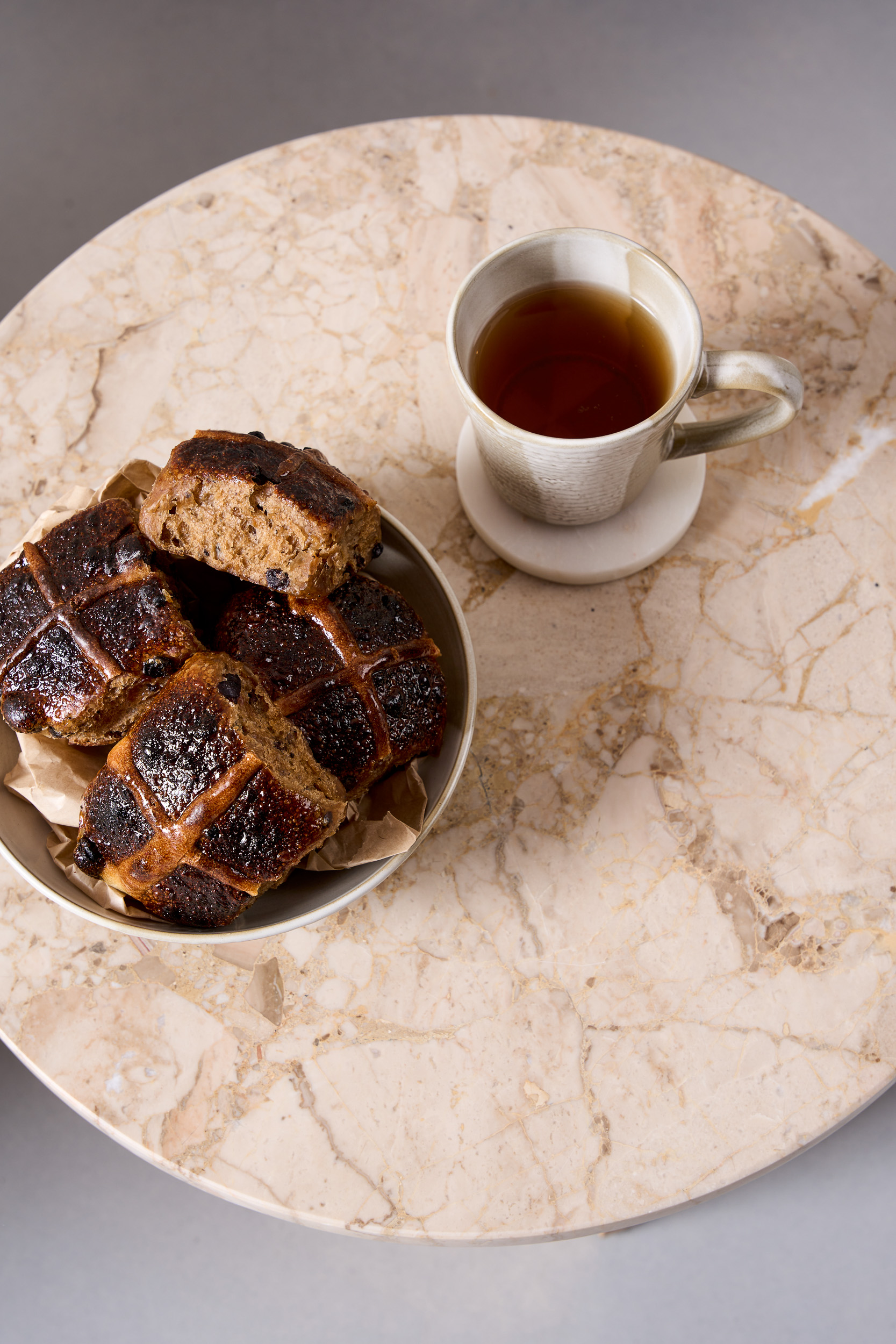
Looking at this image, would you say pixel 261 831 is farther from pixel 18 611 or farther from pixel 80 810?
pixel 18 611

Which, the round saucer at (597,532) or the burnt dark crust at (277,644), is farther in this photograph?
the round saucer at (597,532)

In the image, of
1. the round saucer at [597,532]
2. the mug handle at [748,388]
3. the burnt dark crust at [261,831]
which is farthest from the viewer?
the round saucer at [597,532]

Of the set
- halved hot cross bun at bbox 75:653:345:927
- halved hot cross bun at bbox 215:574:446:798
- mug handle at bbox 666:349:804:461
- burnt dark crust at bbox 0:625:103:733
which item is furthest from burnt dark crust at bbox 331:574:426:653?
mug handle at bbox 666:349:804:461

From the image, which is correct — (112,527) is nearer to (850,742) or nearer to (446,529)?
(446,529)

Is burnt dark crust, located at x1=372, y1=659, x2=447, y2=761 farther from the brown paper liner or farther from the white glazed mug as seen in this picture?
the white glazed mug

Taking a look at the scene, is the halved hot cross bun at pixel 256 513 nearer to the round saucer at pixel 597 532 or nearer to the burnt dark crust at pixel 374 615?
the burnt dark crust at pixel 374 615

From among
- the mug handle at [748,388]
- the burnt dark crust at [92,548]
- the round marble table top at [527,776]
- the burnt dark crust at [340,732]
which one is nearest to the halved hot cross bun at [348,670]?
the burnt dark crust at [340,732]

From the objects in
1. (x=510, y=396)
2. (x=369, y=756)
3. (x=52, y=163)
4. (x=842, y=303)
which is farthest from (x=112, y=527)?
(x=52, y=163)
